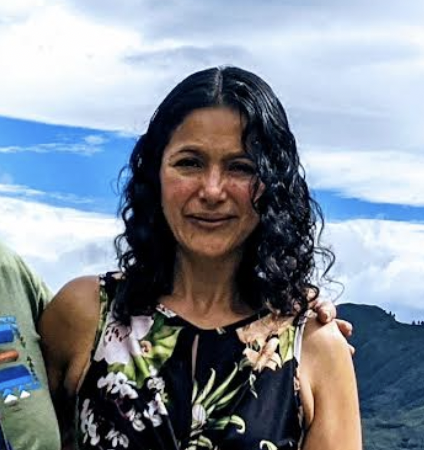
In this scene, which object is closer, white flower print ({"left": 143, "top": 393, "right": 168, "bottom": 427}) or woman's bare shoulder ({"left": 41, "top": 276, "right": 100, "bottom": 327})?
white flower print ({"left": 143, "top": 393, "right": 168, "bottom": 427})

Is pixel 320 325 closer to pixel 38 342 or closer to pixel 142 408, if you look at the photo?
pixel 142 408

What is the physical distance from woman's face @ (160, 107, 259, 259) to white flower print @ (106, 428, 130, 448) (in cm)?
58

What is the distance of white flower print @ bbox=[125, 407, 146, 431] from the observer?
3693 millimetres

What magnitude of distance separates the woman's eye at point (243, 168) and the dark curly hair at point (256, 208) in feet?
0.08

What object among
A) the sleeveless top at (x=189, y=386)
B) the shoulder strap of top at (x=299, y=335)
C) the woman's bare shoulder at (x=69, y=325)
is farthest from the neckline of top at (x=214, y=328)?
the woman's bare shoulder at (x=69, y=325)

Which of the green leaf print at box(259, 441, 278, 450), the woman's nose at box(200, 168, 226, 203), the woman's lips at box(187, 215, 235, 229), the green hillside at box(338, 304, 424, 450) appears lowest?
the green leaf print at box(259, 441, 278, 450)

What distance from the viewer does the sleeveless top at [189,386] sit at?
3693mm

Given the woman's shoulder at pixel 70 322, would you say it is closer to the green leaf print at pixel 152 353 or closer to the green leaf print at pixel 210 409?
the green leaf print at pixel 152 353

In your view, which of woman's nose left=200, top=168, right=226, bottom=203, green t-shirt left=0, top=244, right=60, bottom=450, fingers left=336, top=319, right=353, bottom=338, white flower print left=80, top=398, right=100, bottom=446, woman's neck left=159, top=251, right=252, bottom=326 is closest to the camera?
green t-shirt left=0, top=244, right=60, bottom=450

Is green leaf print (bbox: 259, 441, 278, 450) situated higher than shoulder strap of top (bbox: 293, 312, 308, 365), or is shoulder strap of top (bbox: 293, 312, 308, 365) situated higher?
shoulder strap of top (bbox: 293, 312, 308, 365)

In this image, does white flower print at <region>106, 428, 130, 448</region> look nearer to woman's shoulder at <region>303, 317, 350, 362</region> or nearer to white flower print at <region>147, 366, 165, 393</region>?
white flower print at <region>147, 366, 165, 393</region>

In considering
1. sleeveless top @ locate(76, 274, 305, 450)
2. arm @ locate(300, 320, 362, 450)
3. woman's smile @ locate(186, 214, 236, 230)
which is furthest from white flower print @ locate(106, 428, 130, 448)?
woman's smile @ locate(186, 214, 236, 230)

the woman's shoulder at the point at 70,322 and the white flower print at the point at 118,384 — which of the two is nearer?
the white flower print at the point at 118,384

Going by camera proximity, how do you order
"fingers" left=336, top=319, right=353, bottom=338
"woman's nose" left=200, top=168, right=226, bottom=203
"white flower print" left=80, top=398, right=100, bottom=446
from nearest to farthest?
1. "woman's nose" left=200, top=168, right=226, bottom=203
2. "white flower print" left=80, top=398, right=100, bottom=446
3. "fingers" left=336, top=319, right=353, bottom=338
